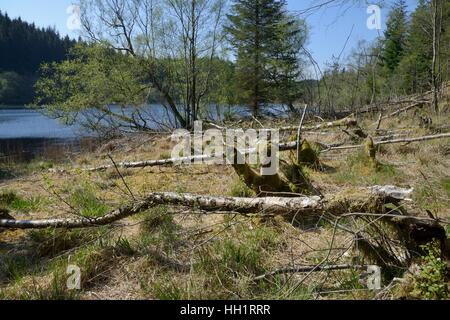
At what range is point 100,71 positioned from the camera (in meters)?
15.3

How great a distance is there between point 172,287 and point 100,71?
14.9 meters

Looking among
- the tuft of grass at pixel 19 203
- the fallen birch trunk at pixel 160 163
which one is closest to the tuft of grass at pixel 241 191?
the fallen birch trunk at pixel 160 163

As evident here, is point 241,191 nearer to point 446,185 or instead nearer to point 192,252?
point 192,252

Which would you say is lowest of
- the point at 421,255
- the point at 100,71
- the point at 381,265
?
the point at 381,265

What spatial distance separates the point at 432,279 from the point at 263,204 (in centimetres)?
132

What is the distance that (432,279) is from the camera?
1960 mm

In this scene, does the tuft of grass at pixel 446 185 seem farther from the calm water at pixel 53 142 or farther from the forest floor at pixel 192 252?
the calm water at pixel 53 142

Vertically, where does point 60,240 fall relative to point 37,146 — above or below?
below

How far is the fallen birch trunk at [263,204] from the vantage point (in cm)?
230

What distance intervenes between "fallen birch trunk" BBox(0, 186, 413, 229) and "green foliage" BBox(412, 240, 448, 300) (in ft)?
1.29

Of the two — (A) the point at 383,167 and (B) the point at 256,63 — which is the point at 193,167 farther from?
(B) the point at 256,63

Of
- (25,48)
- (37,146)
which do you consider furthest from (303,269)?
(25,48)

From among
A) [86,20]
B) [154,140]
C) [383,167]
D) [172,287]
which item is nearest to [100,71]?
[86,20]

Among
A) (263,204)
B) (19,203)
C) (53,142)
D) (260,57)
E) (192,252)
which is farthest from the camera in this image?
(260,57)
